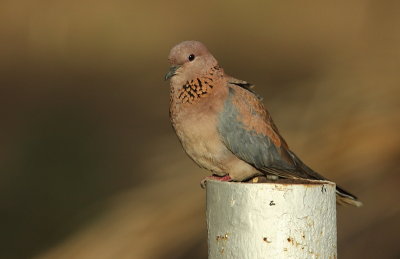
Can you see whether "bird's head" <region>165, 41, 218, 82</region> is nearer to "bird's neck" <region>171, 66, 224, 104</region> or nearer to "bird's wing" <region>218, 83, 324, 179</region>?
"bird's neck" <region>171, 66, 224, 104</region>

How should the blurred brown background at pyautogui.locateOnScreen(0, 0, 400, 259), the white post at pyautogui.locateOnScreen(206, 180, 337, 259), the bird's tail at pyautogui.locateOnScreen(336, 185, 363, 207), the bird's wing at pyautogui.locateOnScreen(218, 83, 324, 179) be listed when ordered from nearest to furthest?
the white post at pyautogui.locateOnScreen(206, 180, 337, 259) < the bird's tail at pyautogui.locateOnScreen(336, 185, 363, 207) < the bird's wing at pyautogui.locateOnScreen(218, 83, 324, 179) < the blurred brown background at pyautogui.locateOnScreen(0, 0, 400, 259)

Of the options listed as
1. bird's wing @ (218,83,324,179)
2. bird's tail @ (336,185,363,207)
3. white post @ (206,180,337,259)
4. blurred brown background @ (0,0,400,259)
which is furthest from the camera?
blurred brown background @ (0,0,400,259)

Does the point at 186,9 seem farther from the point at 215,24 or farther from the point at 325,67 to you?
the point at 325,67

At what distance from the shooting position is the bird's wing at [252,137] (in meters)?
2.61

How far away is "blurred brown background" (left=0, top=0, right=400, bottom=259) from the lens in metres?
4.36

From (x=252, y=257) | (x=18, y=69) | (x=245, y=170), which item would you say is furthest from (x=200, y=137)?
(x=18, y=69)

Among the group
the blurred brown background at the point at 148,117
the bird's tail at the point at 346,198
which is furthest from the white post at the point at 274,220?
the blurred brown background at the point at 148,117

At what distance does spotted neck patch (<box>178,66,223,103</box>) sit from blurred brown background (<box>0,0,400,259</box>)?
1.69 metres

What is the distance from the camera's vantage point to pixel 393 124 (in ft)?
14.7

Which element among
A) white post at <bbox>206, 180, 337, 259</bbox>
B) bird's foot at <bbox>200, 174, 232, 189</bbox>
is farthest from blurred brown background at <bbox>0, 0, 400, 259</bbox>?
white post at <bbox>206, 180, 337, 259</bbox>

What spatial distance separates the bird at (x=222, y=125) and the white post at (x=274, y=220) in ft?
2.12

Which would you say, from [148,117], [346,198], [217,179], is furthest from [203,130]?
[148,117]

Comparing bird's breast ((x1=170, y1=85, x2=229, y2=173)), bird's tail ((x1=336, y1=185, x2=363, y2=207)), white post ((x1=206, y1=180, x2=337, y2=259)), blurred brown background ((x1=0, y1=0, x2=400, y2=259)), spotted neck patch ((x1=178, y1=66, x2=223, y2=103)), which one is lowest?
white post ((x1=206, y1=180, x2=337, y2=259))

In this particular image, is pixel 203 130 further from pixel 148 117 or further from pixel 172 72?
pixel 148 117
